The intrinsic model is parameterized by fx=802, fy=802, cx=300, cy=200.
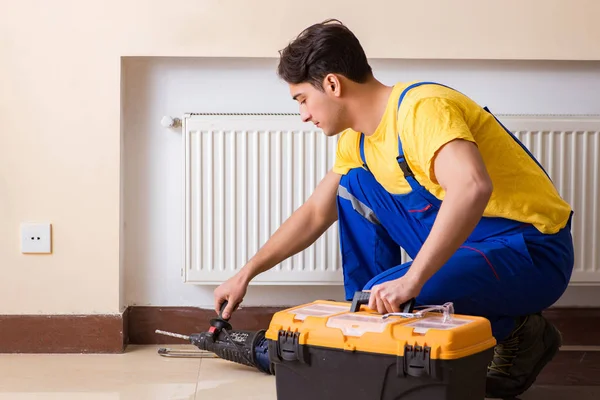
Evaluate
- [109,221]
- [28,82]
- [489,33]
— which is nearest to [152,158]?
[109,221]

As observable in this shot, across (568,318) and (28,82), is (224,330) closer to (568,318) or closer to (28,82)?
(28,82)

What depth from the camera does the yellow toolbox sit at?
4.18 ft

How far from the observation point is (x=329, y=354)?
4.47ft

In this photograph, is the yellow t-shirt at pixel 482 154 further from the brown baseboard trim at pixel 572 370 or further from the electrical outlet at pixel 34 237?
the electrical outlet at pixel 34 237

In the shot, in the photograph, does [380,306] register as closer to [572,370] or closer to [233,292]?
[233,292]

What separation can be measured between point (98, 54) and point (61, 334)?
0.79 meters

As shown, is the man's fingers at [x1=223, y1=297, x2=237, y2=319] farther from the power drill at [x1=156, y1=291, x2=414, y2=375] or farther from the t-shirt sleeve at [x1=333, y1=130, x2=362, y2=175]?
the t-shirt sleeve at [x1=333, y1=130, x2=362, y2=175]

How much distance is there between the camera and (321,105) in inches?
62.3

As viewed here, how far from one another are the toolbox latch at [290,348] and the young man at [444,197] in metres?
0.15

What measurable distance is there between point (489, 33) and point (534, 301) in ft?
2.96

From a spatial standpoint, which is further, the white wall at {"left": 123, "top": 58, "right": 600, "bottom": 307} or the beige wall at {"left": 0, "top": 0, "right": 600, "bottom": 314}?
the white wall at {"left": 123, "top": 58, "right": 600, "bottom": 307}

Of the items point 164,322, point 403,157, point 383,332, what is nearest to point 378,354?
point 383,332

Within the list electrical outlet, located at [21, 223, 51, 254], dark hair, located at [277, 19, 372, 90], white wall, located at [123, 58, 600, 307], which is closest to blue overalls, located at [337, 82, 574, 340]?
dark hair, located at [277, 19, 372, 90]

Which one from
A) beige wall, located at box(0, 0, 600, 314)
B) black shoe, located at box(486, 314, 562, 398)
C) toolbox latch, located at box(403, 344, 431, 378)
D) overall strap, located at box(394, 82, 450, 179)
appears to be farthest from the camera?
beige wall, located at box(0, 0, 600, 314)
